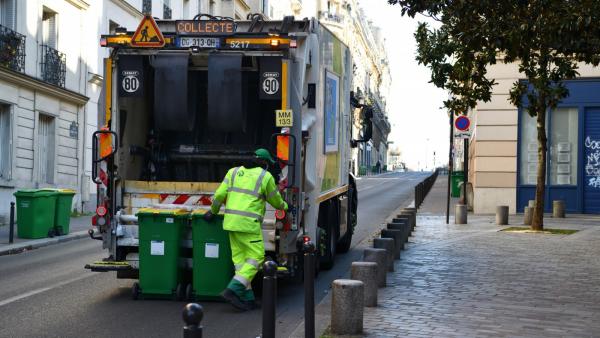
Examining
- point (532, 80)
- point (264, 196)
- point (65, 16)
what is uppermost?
point (65, 16)

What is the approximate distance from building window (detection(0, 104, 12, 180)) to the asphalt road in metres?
9.06

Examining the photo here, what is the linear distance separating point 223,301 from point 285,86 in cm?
242

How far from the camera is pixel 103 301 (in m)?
8.66

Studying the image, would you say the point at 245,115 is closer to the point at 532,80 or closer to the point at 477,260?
the point at 477,260

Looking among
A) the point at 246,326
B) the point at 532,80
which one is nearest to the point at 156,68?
the point at 246,326

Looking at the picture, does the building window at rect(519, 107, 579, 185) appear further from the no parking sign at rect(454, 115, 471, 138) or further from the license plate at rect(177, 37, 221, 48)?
the license plate at rect(177, 37, 221, 48)

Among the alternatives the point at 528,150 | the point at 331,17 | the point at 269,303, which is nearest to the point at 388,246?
the point at 269,303

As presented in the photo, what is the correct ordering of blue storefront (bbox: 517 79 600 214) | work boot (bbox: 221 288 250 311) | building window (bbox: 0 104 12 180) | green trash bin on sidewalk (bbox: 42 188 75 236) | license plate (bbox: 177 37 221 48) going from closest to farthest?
work boot (bbox: 221 288 250 311) → license plate (bbox: 177 37 221 48) → green trash bin on sidewalk (bbox: 42 188 75 236) → building window (bbox: 0 104 12 180) → blue storefront (bbox: 517 79 600 214)

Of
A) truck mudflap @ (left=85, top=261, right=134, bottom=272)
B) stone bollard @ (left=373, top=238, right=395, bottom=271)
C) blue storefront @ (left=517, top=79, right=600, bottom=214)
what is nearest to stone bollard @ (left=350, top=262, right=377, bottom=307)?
truck mudflap @ (left=85, top=261, right=134, bottom=272)

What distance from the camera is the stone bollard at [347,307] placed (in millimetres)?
6742

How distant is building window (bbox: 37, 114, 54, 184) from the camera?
23031 mm

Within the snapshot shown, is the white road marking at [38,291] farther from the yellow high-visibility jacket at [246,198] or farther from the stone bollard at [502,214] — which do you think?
the stone bollard at [502,214]

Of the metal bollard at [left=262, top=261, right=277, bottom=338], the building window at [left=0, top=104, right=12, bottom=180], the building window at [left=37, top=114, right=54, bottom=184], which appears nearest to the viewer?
the metal bollard at [left=262, top=261, right=277, bottom=338]

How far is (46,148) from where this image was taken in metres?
23.4
